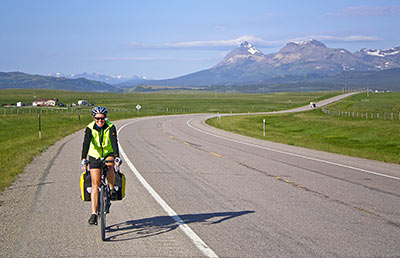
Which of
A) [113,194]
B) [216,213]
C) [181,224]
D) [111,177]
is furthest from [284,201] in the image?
[111,177]

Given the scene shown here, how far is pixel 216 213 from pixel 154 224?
50.8 inches

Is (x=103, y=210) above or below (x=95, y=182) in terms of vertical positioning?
below

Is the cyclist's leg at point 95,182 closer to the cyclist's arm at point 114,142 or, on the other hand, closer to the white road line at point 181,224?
the cyclist's arm at point 114,142

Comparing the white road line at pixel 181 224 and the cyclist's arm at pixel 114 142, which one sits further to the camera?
the cyclist's arm at pixel 114 142

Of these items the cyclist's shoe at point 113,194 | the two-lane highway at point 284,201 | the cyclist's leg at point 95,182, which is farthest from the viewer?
the cyclist's shoe at point 113,194

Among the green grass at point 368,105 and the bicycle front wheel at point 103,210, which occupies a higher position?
the bicycle front wheel at point 103,210

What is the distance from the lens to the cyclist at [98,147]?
7730 millimetres

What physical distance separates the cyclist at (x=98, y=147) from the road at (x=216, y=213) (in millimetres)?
697

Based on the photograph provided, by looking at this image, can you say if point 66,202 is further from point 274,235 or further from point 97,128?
point 274,235

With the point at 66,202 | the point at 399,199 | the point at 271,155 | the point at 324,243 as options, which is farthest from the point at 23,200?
the point at 271,155

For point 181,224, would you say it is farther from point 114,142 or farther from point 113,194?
point 114,142

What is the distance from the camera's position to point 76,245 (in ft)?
23.6

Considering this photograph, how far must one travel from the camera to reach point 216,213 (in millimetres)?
Answer: 9164

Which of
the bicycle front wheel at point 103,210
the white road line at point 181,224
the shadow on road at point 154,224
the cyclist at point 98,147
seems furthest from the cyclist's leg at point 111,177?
the white road line at point 181,224
